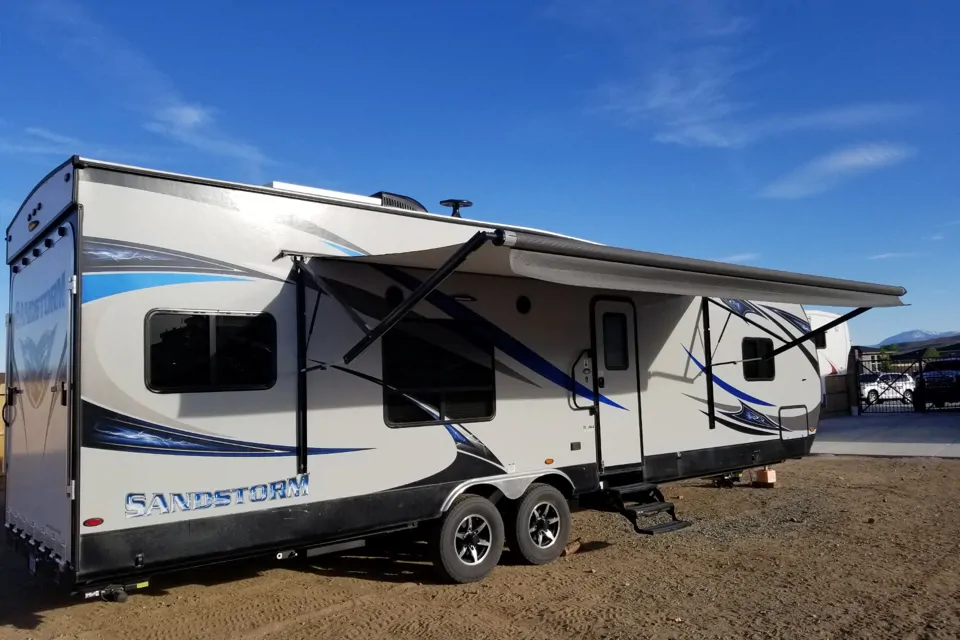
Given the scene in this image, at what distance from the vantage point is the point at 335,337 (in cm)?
572

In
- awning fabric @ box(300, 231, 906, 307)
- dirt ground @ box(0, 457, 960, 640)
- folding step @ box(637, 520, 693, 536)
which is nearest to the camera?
dirt ground @ box(0, 457, 960, 640)

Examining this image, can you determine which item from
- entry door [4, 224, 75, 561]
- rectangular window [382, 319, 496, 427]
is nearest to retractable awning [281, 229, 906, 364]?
rectangular window [382, 319, 496, 427]

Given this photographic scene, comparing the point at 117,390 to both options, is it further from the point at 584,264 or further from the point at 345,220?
the point at 584,264

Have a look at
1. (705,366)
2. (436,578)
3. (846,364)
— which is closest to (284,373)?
(436,578)

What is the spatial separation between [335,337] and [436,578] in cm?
217

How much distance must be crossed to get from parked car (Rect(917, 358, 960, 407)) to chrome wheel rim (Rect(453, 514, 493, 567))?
19709 millimetres

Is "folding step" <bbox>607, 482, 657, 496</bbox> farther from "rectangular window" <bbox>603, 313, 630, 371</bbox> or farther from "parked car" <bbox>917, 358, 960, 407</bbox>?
"parked car" <bbox>917, 358, 960, 407</bbox>

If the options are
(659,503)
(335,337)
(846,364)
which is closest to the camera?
(335,337)

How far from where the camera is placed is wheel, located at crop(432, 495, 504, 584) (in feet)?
19.9

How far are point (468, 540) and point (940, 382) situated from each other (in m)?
20.0

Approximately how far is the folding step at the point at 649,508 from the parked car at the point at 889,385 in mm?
19022

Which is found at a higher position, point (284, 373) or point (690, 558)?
point (284, 373)

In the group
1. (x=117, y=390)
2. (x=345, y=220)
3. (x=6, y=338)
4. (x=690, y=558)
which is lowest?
(x=690, y=558)

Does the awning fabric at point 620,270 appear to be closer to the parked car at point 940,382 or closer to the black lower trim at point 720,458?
the black lower trim at point 720,458
